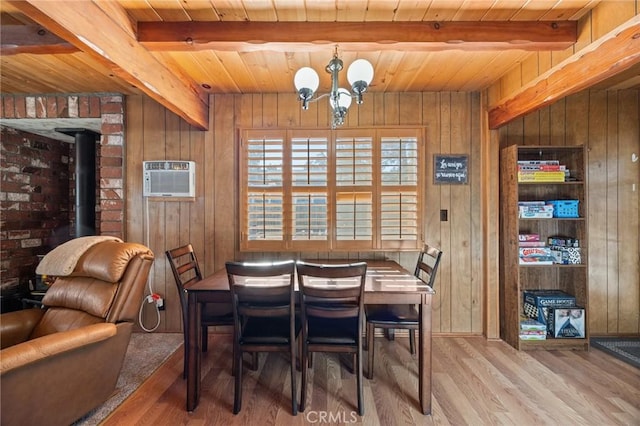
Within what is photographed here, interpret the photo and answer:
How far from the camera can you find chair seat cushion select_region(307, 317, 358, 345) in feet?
6.35

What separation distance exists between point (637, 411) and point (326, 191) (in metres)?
2.71

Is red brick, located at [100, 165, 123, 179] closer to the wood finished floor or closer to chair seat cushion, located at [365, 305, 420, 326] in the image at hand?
the wood finished floor

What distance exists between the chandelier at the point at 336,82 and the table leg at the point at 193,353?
4.91 ft

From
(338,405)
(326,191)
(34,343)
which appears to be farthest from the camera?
(326,191)

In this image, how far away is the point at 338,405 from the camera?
2002mm

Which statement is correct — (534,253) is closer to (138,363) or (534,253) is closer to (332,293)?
(332,293)

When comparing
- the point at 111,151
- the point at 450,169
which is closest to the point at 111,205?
the point at 111,151

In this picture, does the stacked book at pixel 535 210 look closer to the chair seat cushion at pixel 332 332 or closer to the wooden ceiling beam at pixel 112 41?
the chair seat cushion at pixel 332 332

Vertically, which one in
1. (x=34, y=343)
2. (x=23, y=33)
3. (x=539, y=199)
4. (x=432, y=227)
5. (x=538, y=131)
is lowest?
(x=34, y=343)

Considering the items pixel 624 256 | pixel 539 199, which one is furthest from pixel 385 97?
pixel 624 256

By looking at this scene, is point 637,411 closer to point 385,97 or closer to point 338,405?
point 338,405

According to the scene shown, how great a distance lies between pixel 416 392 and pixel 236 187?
239cm

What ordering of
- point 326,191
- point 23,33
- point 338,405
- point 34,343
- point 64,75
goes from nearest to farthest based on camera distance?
point 34,343 < point 23,33 < point 338,405 < point 64,75 < point 326,191

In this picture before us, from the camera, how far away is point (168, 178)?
9.99 ft
